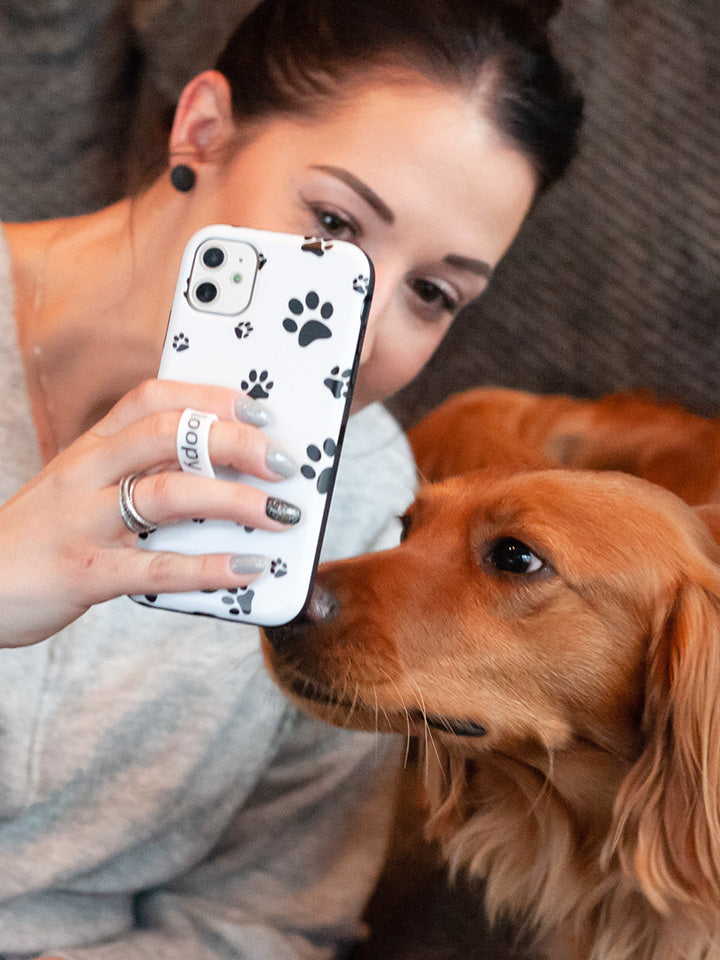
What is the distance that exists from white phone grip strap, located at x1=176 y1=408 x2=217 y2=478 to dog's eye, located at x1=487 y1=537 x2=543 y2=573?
299 mm

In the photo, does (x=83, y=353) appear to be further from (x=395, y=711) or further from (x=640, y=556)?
(x=640, y=556)

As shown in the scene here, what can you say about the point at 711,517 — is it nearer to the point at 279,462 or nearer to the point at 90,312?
the point at 279,462

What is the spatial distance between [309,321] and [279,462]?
0.12 meters

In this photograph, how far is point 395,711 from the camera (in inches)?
28.5

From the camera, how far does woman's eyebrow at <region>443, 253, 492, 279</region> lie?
2.81 ft

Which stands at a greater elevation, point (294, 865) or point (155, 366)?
point (155, 366)

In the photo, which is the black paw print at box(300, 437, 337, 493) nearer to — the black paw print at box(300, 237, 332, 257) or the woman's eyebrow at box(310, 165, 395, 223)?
the black paw print at box(300, 237, 332, 257)

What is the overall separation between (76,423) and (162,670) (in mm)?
312

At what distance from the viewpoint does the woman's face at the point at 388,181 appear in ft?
2.61

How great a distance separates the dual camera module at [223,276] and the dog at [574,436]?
484 mm

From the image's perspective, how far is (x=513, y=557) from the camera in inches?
28.6

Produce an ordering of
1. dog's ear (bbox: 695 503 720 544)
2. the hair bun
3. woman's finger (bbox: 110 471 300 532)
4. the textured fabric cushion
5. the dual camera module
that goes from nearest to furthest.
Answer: woman's finger (bbox: 110 471 300 532), the dual camera module, dog's ear (bbox: 695 503 720 544), the hair bun, the textured fabric cushion

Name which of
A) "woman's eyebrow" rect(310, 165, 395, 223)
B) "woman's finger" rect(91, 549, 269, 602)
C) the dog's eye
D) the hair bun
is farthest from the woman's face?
"woman's finger" rect(91, 549, 269, 602)

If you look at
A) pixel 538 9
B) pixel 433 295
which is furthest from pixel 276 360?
pixel 538 9
